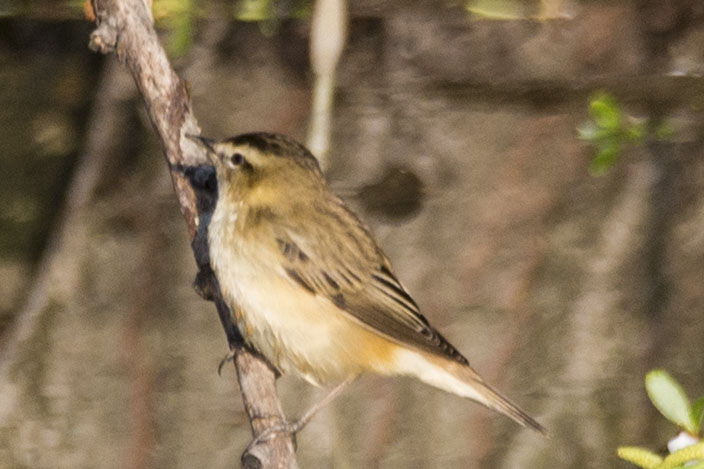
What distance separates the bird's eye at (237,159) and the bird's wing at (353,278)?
0.26 meters

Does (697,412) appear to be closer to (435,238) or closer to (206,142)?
(206,142)

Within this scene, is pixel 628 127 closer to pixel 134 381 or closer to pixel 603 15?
pixel 603 15

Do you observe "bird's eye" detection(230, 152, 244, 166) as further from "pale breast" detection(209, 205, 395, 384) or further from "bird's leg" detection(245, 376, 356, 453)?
"bird's leg" detection(245, 376, 356, 453)

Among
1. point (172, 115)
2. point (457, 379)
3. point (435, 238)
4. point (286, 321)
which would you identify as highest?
point (172, 115)

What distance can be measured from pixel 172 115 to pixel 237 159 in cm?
29

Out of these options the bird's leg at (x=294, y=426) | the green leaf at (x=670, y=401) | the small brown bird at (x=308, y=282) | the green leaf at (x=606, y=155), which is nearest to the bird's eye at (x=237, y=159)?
the small brown bird at (x=308, y=282)

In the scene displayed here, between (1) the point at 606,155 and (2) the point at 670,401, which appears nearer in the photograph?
(2) the point at 670,401

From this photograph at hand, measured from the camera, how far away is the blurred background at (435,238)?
4102mm

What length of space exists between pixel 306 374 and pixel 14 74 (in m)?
1.96

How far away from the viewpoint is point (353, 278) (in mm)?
3557

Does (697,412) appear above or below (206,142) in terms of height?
below

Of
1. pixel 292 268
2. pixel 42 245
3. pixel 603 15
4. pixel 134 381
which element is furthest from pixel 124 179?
pixel 603 15

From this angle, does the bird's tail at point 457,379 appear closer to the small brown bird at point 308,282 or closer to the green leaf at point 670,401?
the small brown bird at point 308,282

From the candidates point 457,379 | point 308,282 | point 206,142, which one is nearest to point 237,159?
point 206,142
